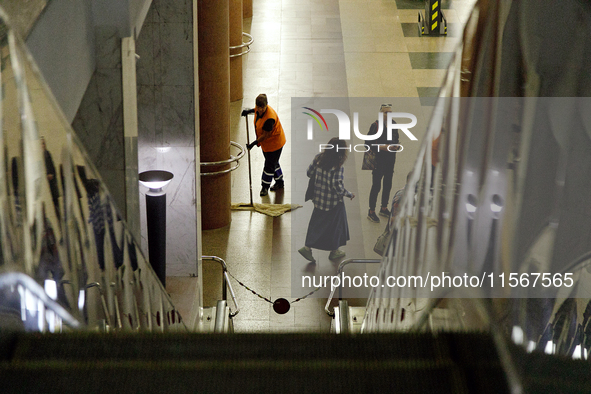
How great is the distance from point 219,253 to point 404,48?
6891mm

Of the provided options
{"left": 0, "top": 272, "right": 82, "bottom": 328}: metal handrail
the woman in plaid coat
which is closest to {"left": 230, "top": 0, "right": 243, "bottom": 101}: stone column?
the woman in plaid coat

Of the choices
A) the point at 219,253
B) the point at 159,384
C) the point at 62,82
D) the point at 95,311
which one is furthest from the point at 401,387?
the point at 219,253

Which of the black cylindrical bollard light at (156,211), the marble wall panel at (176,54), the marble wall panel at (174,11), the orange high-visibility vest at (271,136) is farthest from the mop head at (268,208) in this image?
the marble wall panel at (174,11)

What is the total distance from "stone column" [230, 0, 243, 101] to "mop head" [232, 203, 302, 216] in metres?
3.20

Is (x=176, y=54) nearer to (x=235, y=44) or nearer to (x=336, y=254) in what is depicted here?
(x=336, y=254)

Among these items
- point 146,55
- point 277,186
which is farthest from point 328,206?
point 146,55

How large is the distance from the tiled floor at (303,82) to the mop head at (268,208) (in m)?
0.08

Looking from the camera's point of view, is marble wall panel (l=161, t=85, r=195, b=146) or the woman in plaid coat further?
the woman in plaid coat

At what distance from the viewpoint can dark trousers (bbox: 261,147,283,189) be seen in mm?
8969

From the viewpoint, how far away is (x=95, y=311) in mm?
2201

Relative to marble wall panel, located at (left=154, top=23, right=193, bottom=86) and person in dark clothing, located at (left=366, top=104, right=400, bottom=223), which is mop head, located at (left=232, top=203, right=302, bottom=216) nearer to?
person in dark clothing, located at (left=366, top=104, right=400, bottom=223)

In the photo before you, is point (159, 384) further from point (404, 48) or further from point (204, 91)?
point (404, 48)

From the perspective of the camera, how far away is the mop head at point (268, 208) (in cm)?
860

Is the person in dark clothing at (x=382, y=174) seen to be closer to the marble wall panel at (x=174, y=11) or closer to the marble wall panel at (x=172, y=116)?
the marble wall panel at (x=172, y=116)
